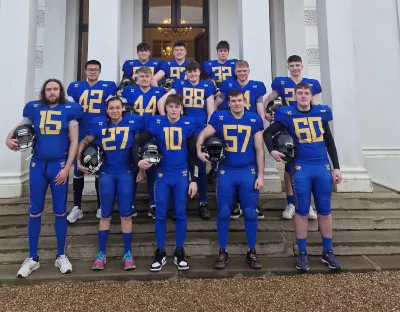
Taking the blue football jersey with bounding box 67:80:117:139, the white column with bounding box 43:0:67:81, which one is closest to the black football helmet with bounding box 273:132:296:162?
the blue football jersey with bounding box 67:80:117:139

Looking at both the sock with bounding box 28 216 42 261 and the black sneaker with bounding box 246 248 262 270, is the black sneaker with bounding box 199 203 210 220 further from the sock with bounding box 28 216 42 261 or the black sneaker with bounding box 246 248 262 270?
the sock with bounding box 28 216 42 261

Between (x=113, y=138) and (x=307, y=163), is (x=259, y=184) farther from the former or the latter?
(x=113, y=138)

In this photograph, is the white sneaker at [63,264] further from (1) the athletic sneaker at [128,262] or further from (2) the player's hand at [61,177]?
(2) the player's hand at [61,177]

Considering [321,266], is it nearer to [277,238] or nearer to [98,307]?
[277,238]

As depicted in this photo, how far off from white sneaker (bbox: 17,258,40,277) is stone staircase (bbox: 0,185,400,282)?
Answer: 0.75 feet

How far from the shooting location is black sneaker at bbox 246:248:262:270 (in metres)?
3.38

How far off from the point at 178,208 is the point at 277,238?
4.77 feet

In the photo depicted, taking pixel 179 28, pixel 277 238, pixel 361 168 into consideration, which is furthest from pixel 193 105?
pixel 179 28

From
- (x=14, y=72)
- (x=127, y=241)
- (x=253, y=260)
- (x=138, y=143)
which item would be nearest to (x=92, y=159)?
(x=138, y=143)

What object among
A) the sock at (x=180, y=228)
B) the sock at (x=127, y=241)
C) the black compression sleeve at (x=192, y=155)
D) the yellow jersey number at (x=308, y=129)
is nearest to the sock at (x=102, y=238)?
the sock at (x=127, y=241)

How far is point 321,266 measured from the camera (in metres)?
3.46

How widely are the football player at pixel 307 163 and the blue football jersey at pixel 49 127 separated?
2343mm

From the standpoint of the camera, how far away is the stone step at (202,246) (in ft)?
12.1

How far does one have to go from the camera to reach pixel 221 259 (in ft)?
11.2
